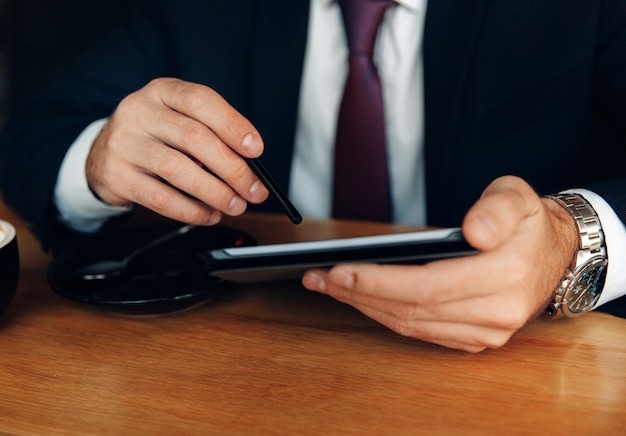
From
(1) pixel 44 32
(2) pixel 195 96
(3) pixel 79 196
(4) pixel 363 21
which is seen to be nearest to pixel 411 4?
(4) pixel 363 21

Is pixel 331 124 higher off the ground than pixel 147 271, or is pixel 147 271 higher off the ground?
pixel 331 124

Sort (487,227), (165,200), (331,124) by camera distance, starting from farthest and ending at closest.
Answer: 1. (331,124)
2. (165,200)
3. (487,227)

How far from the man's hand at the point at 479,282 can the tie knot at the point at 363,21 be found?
54 cm

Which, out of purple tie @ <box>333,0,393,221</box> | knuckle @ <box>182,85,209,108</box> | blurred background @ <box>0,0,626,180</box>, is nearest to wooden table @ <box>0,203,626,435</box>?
knuckle @ <box>182,85,209,108</box>

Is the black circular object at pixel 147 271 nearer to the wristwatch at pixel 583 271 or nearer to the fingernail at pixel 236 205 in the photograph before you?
the fingernail at pixel 236 205

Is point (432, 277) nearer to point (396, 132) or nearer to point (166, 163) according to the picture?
point (166, 163)

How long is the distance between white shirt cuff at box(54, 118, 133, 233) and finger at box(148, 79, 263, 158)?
294 millimetres

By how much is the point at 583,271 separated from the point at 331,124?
63 centimetres

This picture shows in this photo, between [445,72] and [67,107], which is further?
[67,107]

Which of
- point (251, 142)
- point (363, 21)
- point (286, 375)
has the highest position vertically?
point (363, 21)

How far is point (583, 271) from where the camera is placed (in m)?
0.67

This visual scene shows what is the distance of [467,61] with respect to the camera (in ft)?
3.34

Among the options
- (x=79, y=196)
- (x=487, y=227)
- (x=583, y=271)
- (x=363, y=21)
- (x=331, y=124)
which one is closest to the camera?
(x=487, y=227)

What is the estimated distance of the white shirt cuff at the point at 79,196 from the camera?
953mm
